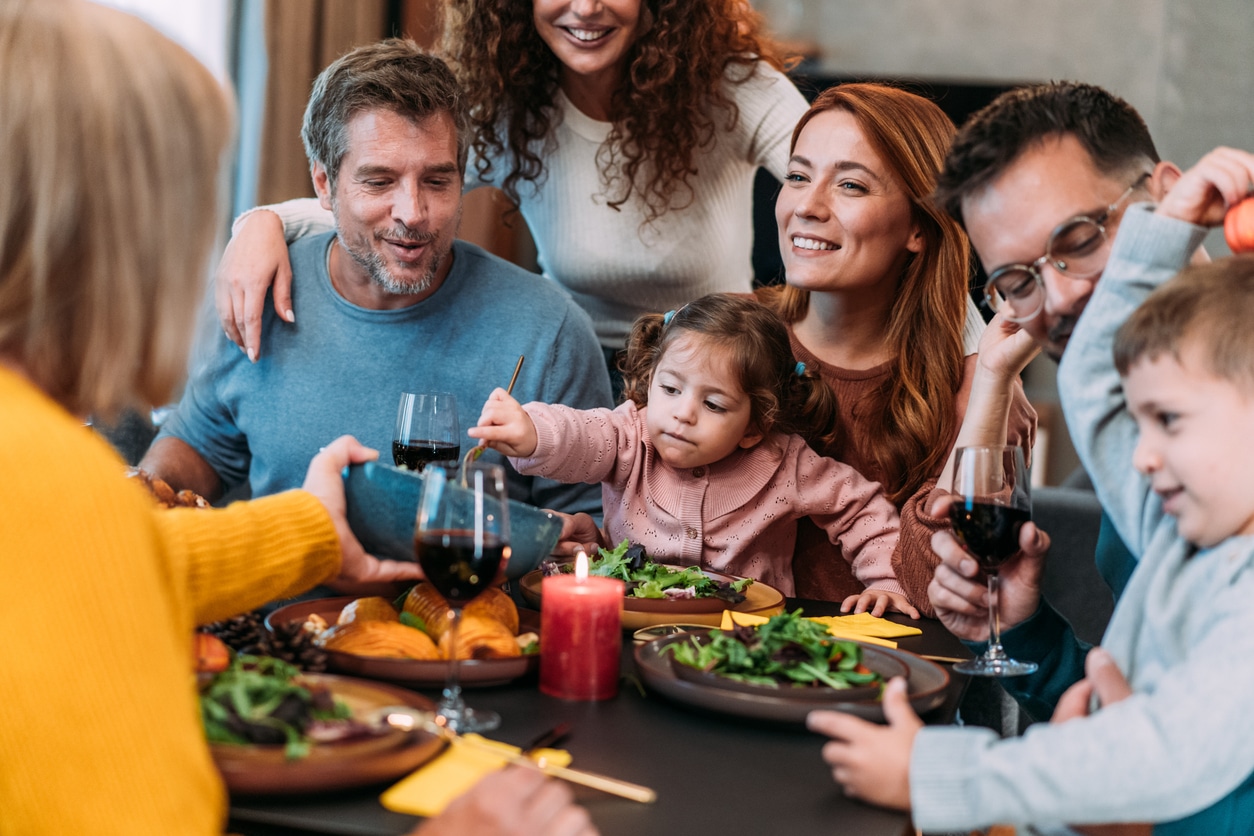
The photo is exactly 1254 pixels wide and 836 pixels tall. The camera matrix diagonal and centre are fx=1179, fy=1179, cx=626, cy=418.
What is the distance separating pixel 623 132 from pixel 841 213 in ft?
2.36

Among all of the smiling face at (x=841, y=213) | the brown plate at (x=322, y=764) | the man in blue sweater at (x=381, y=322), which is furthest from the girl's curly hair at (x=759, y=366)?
the brown plate at (x=322, y=764)

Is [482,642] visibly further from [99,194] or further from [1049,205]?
[1049,205]

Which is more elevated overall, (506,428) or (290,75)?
(290,75)

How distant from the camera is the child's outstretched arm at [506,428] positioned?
6.52 ft

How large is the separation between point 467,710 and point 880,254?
1.36 metres

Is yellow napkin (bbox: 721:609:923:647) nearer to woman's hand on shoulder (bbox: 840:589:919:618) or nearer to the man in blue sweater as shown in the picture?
woman's hand on shoulder (bbox: 840:589:919:618)

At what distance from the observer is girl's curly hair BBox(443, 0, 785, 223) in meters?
2.63

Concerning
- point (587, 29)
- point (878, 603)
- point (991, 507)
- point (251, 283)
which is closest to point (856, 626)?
point (878, 603)

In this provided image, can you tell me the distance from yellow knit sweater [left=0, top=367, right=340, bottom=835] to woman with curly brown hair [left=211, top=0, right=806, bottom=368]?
1706 mm

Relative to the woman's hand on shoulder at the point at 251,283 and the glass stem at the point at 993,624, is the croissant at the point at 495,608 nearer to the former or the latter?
the glass stem at the point at 993,624

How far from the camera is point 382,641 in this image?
1.27 meters

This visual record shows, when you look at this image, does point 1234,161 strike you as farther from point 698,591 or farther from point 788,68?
point 788,68

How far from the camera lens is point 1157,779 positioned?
1000 millimetres

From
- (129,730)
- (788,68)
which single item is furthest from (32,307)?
(788,68)
